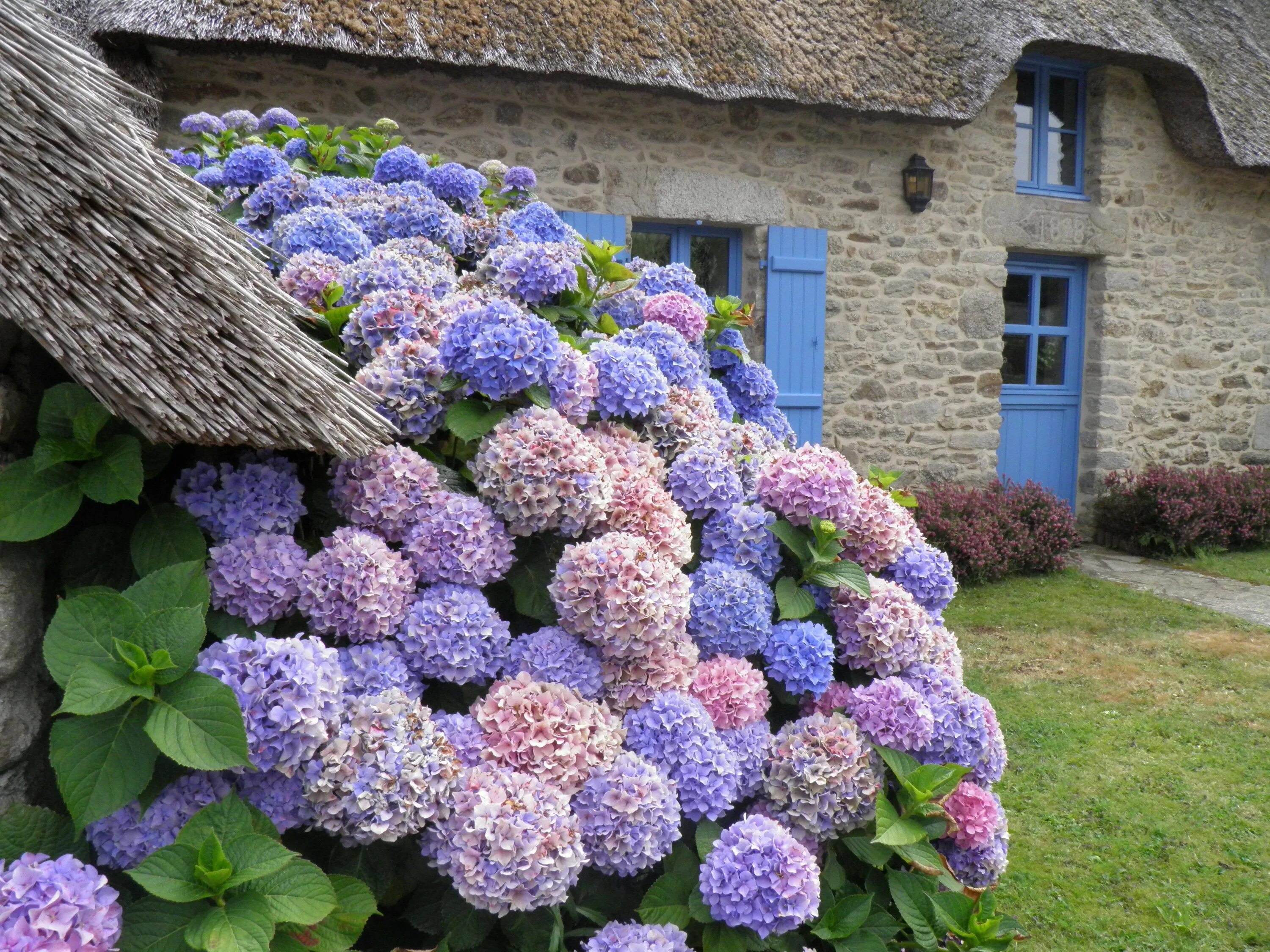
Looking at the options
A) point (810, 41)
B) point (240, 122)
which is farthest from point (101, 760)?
point (810, 41)

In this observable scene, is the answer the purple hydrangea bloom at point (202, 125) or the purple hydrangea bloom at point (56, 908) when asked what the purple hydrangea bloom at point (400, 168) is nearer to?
the purple hydrangea bloom at point (202, 125)

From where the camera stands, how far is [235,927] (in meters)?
1.21

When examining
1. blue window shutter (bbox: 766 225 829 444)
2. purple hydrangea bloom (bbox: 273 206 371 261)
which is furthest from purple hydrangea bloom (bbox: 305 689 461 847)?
blue window shutter (bbox: 766 225 829 444)

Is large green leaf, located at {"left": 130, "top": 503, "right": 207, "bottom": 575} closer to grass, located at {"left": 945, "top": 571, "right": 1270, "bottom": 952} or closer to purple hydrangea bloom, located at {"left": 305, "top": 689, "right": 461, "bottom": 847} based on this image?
purple hydrangea bloom, located at {"left": 305, "top": 689, "right": 461, "bottom": 847}

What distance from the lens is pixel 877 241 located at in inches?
289

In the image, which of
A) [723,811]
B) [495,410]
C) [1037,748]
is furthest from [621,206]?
[723,811]

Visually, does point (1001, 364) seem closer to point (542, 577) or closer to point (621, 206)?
point (621, 206)

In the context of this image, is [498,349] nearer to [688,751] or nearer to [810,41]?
[688,751]

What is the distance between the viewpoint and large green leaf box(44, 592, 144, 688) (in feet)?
4.36

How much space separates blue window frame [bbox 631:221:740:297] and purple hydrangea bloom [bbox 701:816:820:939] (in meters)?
5.64

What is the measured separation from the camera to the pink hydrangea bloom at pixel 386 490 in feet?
5.59

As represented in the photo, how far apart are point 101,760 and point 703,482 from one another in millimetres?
1127

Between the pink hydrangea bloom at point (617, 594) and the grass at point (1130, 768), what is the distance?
1943 millimetres

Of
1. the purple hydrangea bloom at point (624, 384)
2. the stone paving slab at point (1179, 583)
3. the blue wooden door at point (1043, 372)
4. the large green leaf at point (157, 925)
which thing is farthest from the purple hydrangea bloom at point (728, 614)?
the blue wooden door at point (1043, 372)
